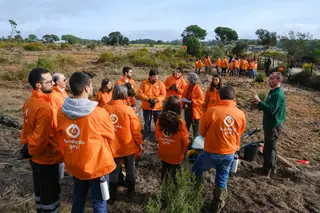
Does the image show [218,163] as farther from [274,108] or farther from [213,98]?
[213,98]

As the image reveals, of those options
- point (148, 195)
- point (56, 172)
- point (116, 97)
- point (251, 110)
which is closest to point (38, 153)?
point (56, 172)

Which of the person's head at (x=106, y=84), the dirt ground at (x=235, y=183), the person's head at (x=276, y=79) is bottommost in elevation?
the dirt ground at (x=235, y=183)

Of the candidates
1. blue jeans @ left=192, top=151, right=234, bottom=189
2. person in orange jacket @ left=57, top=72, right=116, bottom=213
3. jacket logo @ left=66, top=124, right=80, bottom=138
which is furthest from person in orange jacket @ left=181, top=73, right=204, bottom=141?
jacket logo @ left=66, top=124, right=80, bottom=138

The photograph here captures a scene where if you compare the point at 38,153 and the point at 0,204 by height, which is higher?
the point at 38,153

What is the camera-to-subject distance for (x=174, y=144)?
376 cm

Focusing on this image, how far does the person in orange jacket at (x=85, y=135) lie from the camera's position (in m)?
2.57

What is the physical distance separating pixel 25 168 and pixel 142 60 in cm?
2047

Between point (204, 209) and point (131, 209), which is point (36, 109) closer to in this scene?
point (131, 209)

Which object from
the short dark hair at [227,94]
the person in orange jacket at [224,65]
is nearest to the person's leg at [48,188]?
the short dark hair at [227,94]

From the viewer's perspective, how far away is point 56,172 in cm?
313

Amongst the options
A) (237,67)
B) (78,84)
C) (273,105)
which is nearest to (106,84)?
(78,84)

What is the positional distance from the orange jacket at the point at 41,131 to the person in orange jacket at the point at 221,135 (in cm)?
185

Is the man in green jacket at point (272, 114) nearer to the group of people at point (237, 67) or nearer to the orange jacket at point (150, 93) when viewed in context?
the orange jacket at point (150, 93)

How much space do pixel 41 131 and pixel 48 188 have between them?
2.22 feet
